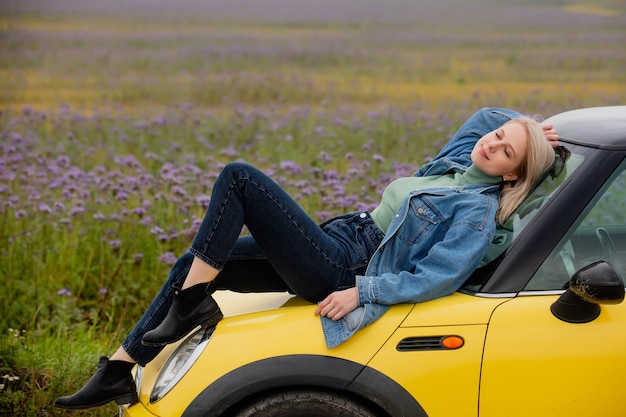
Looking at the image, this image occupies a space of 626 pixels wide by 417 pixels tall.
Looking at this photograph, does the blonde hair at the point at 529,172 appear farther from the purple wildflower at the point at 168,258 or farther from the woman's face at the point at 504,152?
the purple wildflower at the point at 168,258

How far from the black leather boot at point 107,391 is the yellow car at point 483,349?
0.24 meters

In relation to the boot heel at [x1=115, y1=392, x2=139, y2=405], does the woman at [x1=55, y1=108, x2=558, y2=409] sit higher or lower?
higher

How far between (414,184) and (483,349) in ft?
3.21

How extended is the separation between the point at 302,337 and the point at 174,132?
22.9 feet

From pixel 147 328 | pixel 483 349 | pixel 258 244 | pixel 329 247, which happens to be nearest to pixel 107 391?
pixel 147 328

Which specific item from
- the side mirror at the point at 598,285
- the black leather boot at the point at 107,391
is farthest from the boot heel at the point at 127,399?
the side mirror at the point at 598,285

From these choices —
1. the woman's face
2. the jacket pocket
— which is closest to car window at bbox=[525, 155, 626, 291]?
the woman's face

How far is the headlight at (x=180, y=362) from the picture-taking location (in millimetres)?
3482

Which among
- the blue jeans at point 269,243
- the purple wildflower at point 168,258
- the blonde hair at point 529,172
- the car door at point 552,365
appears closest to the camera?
the car door at point 552,365

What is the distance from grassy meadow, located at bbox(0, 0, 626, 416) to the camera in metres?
5.86

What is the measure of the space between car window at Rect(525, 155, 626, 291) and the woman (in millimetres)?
251

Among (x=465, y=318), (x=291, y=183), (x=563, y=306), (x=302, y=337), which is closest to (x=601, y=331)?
(x=563, y=306)

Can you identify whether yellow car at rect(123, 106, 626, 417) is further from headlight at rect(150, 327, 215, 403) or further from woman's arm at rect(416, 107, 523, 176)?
woman's arm at rect(416, 107, 523, 176)

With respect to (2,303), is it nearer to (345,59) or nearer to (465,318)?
(465,318)
